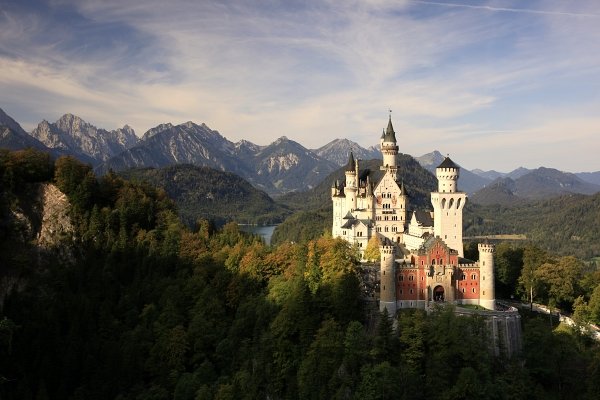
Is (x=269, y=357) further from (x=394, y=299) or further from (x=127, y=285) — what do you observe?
(x=127, y=285)

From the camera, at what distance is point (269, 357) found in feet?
202

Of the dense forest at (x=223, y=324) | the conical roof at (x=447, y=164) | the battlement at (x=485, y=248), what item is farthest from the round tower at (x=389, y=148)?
the battlement at (x=485, y=248)

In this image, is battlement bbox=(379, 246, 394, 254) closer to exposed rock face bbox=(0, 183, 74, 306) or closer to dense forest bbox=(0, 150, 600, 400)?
dense forest bbox=(0, 150, 600, 400)

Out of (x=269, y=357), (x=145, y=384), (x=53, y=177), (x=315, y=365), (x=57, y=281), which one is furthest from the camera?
(x=53, y=177)

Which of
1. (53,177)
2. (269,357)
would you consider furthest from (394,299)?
(53,177)

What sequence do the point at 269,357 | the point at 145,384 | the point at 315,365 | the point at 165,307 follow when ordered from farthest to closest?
1. the point at 165,307
2. the point at 145,384
3. the point at 269,357
4. the point at 315,365

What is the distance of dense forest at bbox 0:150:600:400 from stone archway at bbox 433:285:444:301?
13.9 ft

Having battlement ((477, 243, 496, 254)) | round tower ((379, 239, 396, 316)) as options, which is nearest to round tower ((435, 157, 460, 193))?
battlement ((477, 243, 496, 254))

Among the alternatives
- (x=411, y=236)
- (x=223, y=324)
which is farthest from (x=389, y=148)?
(x=223, y=324)

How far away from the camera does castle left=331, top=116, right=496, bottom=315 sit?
64.3 meters

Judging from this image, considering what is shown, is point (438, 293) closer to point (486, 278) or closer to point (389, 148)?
point (486, 278)

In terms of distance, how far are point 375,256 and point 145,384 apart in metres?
32.5

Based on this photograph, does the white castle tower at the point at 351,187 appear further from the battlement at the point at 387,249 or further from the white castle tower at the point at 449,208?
the battlement at the point at 387,249

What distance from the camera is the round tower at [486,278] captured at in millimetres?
64312
